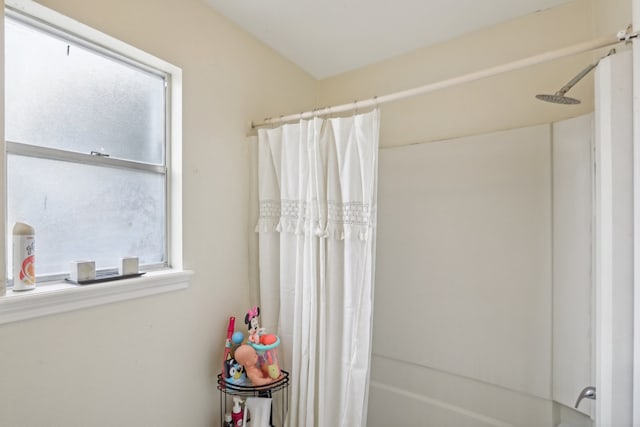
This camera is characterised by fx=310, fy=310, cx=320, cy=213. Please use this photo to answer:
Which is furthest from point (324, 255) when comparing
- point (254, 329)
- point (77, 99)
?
point (77, 99)

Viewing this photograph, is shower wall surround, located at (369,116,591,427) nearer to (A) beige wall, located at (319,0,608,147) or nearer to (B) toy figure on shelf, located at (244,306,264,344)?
(A) beige wall, located at (319,0,608,147)

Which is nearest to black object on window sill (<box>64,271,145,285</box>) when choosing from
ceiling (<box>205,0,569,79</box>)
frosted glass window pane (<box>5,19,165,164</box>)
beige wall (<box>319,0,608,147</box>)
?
frosted glass window pane (<box>5,19,165,164</box>)

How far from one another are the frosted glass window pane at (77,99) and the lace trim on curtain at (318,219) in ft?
1.85

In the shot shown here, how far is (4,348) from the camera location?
2.96ft

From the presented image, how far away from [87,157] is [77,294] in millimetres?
500

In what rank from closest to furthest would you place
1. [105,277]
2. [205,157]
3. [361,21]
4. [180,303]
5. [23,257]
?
[23,257] → [105,277] → [180,303] → [205,157] → [361,21]

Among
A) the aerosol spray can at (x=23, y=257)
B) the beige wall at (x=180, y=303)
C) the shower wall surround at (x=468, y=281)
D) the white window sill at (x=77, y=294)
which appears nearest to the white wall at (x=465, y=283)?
the shower wall surround at (x=468, y=281)

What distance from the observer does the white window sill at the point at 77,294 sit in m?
0.91

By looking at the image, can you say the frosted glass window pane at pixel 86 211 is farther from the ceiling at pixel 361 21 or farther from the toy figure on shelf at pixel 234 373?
the ceiling at pixel 361 21

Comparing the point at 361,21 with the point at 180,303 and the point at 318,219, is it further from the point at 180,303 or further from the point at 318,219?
the point at 180,303

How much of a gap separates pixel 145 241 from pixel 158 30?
88 centimetres

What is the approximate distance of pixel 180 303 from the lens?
53.0 inches

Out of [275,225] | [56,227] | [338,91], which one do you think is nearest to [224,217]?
[275,225]

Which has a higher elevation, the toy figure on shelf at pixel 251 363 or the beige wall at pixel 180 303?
the beige wall at pixel 180 303
